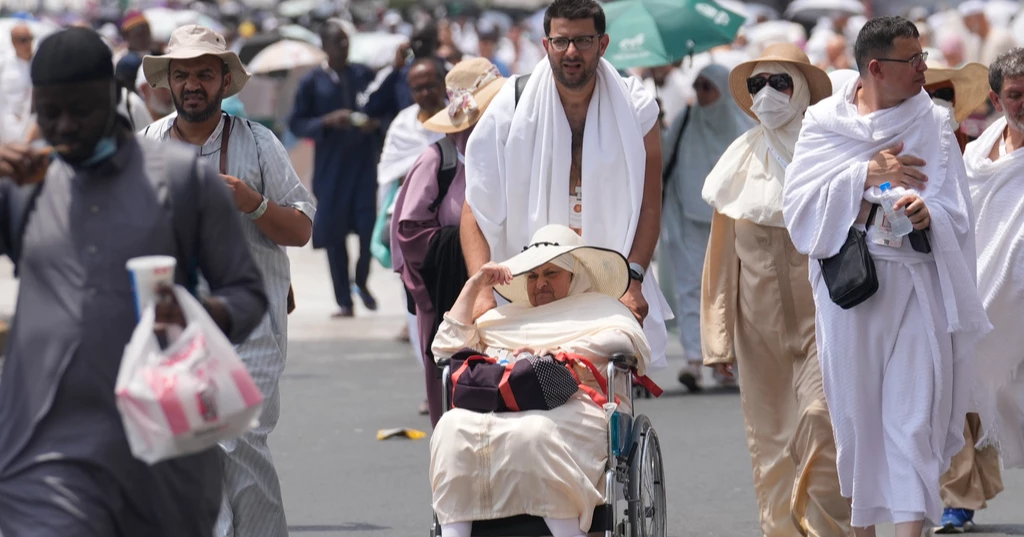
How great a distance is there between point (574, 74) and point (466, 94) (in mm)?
1714

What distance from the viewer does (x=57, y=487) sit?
4.23 meters

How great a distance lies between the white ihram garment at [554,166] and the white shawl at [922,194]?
29.2 inches

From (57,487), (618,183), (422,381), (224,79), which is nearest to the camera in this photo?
(57,487)

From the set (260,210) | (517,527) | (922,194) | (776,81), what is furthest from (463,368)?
(776,81)

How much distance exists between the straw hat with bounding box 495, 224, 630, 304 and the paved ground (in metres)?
1.42

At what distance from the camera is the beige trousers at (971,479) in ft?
25.9

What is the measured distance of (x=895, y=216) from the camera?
6.52 m

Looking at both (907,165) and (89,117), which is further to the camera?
(907,165)

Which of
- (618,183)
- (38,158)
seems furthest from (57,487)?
(618,183)

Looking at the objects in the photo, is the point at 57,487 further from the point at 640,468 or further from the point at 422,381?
the point at 422,381

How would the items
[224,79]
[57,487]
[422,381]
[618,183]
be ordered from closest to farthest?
[57,487], [224,79], [618,183], [422,381]

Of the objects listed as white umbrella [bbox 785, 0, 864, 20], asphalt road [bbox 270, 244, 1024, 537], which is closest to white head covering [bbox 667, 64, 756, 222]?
asphalt road [bbox 270, 244, 1024, 537]

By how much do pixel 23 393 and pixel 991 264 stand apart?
14.9 feet

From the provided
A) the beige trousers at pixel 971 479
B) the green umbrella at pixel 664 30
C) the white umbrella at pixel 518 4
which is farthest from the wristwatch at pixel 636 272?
the white umbrella at pixel 518 4
